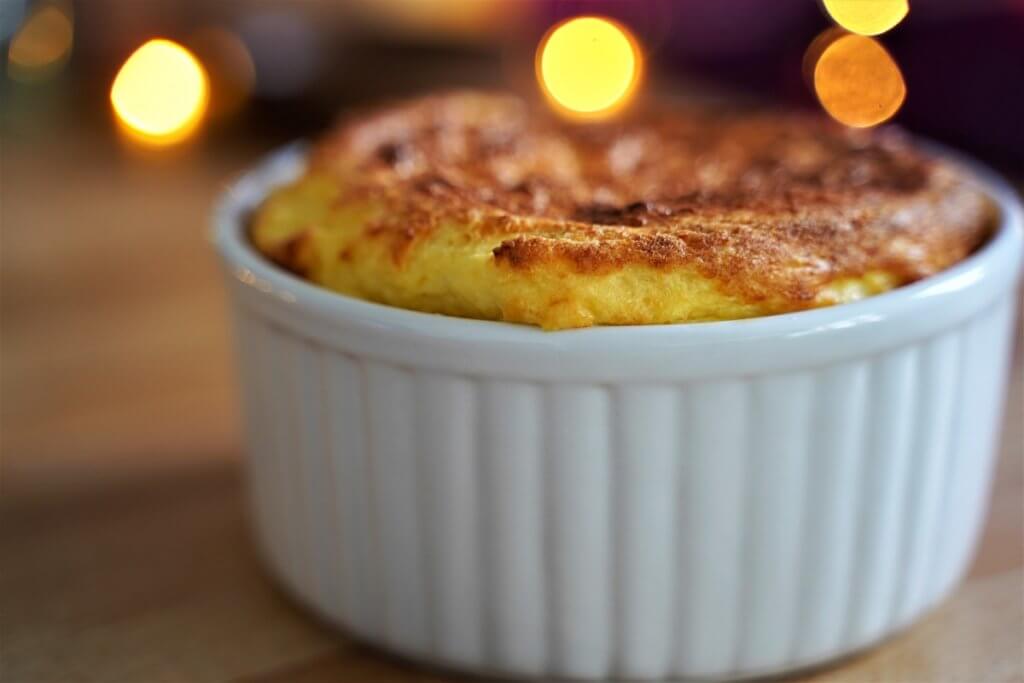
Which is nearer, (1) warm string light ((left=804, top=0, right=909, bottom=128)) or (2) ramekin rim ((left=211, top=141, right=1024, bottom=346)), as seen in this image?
(2) ramekin rim ((left=211, top=141, right=1024, bottom=346))

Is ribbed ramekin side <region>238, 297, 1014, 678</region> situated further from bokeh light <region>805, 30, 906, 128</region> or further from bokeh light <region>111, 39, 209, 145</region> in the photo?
bokeh light <region>111, 39, 209, 145</region>

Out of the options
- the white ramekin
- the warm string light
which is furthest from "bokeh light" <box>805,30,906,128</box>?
the white ramekin

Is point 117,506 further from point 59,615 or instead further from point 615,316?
point 615,316

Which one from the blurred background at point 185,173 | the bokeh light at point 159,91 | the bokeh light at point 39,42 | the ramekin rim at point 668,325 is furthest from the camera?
the bokeh light at point 159,91

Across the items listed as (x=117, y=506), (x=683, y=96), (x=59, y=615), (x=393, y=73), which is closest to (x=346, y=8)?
(x=393, y=73)

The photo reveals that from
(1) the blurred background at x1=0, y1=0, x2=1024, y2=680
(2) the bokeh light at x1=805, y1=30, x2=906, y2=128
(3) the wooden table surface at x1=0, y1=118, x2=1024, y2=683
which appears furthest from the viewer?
(2) the bokeh light at x1=805, y1=30, x2=906, y2=128

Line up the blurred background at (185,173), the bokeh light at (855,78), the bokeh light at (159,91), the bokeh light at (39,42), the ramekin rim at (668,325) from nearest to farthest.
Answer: the ramekin rim at (668,325) → the blurred background at (185,173) → the bokeh light at (855,78) → the bokeh light at (39,42) → the bokeh light at (159,91)

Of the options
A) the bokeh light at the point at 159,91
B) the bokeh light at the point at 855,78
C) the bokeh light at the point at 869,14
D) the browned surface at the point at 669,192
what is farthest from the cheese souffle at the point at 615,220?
the bokeh light at the point at 159,91

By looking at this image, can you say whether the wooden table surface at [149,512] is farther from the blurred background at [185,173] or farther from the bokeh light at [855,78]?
the bokeh light at [855,78]
